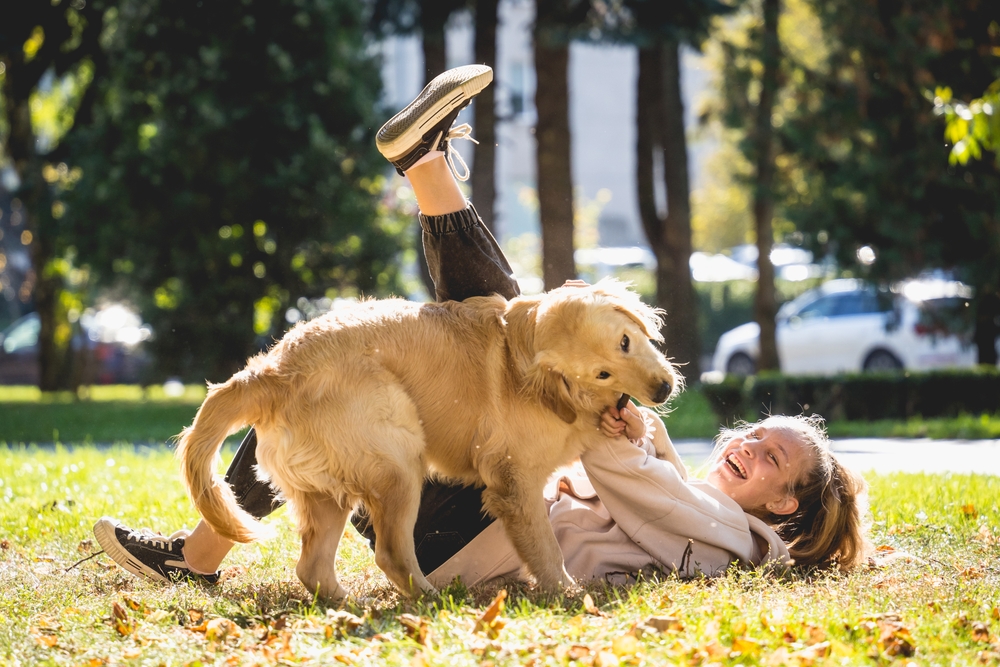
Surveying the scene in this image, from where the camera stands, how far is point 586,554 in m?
4.21

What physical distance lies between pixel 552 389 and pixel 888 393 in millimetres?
9190

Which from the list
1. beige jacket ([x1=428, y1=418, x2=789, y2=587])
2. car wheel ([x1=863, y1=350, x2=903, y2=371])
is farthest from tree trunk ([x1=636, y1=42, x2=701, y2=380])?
beige jacket ([x1=428, y1=418, x2=789, y2=587])

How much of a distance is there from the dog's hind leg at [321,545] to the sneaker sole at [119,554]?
826 millimetres

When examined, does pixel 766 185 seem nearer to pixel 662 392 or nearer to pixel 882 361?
pixel 882 361

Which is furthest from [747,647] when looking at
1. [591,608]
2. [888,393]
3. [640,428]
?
[888,393]

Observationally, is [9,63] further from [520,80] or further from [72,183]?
[520,80]

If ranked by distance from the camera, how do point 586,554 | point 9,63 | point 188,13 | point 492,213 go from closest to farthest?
point 586,554
point 492,213
point 188,13
point 9,63

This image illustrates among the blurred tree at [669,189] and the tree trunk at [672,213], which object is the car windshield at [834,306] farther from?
the tree trunk at [672,213]

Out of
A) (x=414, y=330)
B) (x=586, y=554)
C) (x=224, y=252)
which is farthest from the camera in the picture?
(x=224, y=252)

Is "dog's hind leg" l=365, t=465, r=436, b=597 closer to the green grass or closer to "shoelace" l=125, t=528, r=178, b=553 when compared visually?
the green grass

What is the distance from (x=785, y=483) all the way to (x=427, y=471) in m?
1.60

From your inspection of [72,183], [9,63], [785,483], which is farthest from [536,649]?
[9,63]

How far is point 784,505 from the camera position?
4461 mm

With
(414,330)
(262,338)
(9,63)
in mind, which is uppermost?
(9,63)
